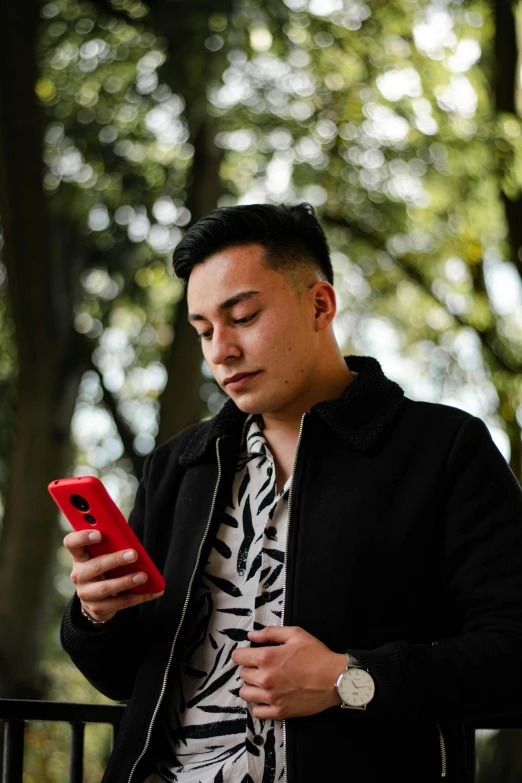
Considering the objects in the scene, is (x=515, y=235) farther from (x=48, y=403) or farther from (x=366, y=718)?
(x=366, y=718)

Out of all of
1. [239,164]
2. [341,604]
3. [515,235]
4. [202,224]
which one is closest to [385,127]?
[239,164]

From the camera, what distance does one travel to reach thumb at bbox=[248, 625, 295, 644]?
1773 mm

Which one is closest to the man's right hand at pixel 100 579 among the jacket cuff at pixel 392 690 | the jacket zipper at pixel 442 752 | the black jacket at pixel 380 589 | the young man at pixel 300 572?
the young man at pixel 300 572

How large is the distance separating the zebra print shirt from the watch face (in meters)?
0.22

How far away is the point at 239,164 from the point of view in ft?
22.5

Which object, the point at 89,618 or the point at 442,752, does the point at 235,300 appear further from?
the point at 442,752

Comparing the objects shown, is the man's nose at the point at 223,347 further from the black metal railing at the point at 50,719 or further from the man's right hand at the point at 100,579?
the black metal railing at the point at 50,719

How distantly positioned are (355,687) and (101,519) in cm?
63

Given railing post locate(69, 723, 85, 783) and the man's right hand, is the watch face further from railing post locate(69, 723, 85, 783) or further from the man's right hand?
railing post locate(69, 723, 85, 783)

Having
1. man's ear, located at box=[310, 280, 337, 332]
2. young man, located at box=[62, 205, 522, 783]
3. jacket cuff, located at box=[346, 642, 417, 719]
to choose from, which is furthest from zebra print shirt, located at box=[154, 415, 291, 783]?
man's ear, located at box=[310, 280, 337, 332]

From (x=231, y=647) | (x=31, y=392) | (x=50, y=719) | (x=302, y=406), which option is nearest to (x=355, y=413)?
(x=302, y=406)

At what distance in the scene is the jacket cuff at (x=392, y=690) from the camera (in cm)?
167

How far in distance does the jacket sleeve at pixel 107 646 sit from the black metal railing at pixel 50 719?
6cm

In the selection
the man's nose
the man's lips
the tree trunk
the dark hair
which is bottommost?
the tree trunk
